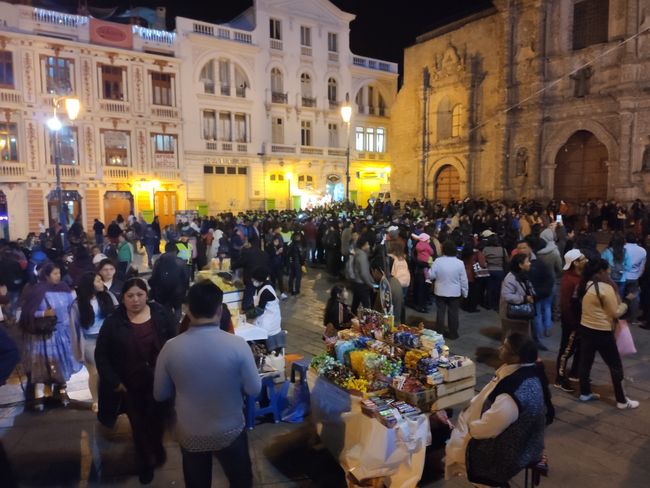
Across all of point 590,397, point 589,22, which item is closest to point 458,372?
point 590,397

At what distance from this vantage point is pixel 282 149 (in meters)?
32.5

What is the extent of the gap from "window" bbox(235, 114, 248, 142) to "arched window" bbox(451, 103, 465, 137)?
1308 centimetres

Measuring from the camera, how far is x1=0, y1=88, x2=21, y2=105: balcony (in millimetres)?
23594

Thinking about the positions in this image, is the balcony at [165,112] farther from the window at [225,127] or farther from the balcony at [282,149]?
the balcony at [282,149]

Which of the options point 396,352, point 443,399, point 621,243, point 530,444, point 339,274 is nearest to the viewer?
point 530,444

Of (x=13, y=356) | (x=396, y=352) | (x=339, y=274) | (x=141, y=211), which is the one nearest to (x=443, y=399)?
(x=396, y=352)

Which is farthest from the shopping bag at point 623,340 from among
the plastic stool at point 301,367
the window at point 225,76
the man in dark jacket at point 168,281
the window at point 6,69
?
the window at point 225,76

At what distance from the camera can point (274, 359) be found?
18.6 ft

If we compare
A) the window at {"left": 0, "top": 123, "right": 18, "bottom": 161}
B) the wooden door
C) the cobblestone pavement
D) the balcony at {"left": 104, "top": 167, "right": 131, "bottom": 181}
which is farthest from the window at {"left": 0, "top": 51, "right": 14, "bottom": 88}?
the cobblestone pavement

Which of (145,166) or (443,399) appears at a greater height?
(145,166)

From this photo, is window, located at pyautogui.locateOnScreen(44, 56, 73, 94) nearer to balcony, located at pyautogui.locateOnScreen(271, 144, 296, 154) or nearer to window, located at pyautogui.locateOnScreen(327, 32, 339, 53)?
balcony, located at pyautogui.locateOnScreen(271, 144, 296, 154)

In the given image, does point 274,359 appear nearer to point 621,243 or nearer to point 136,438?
point 136,438

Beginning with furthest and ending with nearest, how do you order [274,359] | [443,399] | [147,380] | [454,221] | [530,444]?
[454,221] → [274,359] → [443,399] → [147,380] → [530,444]

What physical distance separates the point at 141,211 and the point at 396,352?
25216 mm
